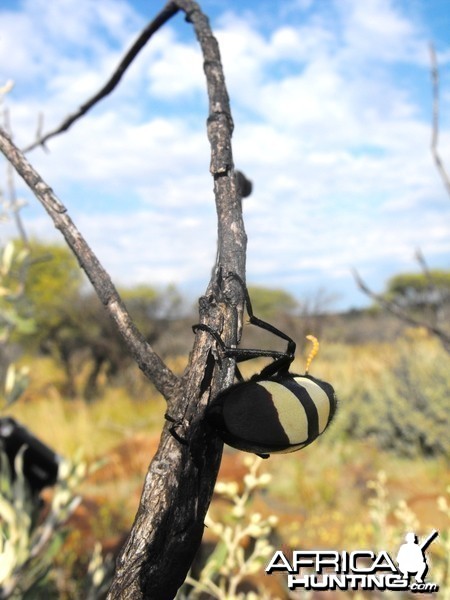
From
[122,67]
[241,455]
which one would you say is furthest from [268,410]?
[241,455]

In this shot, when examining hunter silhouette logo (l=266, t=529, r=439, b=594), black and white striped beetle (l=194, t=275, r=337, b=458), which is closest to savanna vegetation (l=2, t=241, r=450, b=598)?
black and white striped beetle (l=194, t=275, r=337, b=458)

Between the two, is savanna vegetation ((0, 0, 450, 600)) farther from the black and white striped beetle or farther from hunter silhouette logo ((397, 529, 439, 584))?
hunter silhouette logo ((397, 529, 439, 584))

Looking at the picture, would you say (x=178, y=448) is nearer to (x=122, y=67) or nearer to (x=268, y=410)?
(x=268, y=410)

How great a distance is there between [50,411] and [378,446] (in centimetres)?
558

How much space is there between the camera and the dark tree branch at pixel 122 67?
3.77 feet

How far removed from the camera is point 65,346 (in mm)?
14984

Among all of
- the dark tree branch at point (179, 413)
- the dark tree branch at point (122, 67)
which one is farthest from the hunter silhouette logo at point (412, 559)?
the dark tree branch at point (122, 67)

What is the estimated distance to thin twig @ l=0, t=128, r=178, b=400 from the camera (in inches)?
25.9

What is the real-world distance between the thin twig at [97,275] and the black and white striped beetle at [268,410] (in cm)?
6

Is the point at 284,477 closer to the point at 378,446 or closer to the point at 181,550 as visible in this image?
the point at 378,446

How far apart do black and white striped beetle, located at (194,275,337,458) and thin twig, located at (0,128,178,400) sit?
6cm

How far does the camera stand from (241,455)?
23.1 ft

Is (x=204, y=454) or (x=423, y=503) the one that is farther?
(x=423, y=503)

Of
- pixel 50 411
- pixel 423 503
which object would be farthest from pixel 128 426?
pixel 423 503
